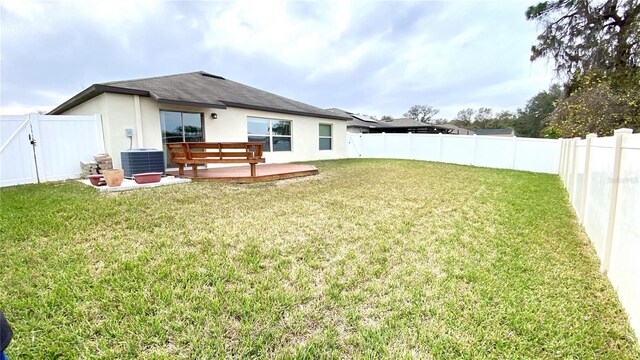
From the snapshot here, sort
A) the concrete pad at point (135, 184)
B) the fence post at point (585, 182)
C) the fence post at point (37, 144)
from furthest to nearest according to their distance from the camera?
1. the fence post at point (37, 144)
2. the concrete pad at point (135, 184)
3. the fence post at point (585, 182)

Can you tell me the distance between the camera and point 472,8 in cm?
1102

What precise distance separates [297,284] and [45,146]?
28.5ft

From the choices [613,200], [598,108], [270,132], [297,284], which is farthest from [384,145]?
[297,284]

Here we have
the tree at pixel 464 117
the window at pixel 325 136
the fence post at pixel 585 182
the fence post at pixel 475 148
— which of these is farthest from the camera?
the tree at pixel 464 117

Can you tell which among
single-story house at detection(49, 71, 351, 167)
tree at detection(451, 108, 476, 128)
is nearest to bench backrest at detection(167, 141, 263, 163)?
single-story house at detection(49, 71, 351, 167)

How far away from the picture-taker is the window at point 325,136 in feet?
50.6

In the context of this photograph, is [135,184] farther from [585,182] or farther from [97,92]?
Result: [585,182]

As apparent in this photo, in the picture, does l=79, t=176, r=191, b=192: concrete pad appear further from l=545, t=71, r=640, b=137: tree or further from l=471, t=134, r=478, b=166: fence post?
l=545, t=71, r=640, b=137: tree

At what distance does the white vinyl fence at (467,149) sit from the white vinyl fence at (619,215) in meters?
10.9

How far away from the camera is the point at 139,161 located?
751 cm

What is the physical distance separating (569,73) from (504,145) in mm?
5878

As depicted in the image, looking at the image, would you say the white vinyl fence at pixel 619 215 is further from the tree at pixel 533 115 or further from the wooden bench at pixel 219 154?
the tree at pixel 533 115

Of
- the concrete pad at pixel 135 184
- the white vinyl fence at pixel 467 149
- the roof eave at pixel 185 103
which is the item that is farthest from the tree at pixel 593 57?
the concrete pad at pixel 135 184

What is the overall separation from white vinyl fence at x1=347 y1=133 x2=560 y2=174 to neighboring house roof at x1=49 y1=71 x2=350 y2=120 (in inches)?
215
